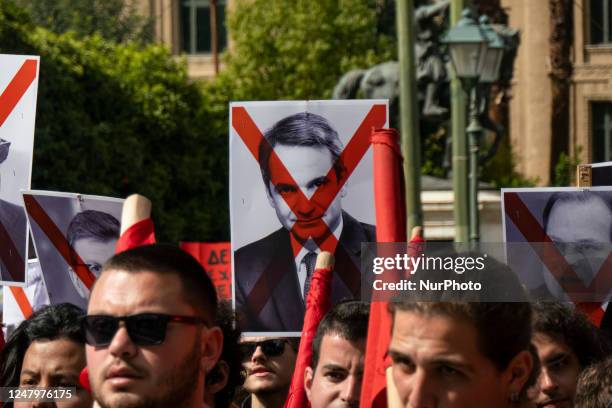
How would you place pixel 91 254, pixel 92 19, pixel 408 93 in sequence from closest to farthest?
1. pixel 91 254
2. pixel 408 93
3. pixel 92 19

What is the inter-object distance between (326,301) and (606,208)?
1.14m

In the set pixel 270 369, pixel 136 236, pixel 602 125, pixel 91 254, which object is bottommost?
pixel 270 369

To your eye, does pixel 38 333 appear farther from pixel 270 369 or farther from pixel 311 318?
pixel 270 369

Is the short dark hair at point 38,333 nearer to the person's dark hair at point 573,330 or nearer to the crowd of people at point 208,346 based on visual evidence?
the crowd of people at point 208,346

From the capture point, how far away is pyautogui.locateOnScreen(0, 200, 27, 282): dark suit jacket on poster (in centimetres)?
725

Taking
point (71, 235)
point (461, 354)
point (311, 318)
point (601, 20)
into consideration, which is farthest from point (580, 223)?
point (601, 20)

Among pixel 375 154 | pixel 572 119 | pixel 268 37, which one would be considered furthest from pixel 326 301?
pixel 572 119

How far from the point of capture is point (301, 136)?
7.36 meters

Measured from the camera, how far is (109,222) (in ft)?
23.9

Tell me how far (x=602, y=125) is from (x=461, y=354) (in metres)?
55.6

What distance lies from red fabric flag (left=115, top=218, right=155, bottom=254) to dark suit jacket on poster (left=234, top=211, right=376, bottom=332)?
1.82 meters

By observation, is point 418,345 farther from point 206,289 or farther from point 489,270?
point 206,289

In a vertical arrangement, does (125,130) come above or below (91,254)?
above

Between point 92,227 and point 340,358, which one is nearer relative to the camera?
point 340,358
